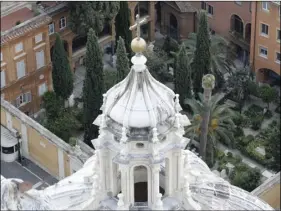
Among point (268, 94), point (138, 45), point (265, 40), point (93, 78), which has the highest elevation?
point (138, 45)

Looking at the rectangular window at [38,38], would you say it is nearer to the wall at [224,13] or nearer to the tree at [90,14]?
the tree at [90,14]

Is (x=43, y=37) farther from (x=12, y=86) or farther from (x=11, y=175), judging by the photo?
(x=11, y=175)

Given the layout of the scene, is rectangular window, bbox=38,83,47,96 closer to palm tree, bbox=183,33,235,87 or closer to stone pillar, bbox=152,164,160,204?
palm tree, bbox=183,33,235,87

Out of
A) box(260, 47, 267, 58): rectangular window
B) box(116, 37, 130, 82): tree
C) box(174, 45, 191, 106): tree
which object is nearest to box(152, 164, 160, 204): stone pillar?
box(116, 37, 130, 82): tree

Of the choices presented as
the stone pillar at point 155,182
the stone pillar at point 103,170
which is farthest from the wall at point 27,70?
the stone pillar at point 155,182

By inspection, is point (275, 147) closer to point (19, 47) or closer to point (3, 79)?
point (19, 47)

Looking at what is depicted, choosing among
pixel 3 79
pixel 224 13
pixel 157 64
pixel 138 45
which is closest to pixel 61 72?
pixel 3 79
